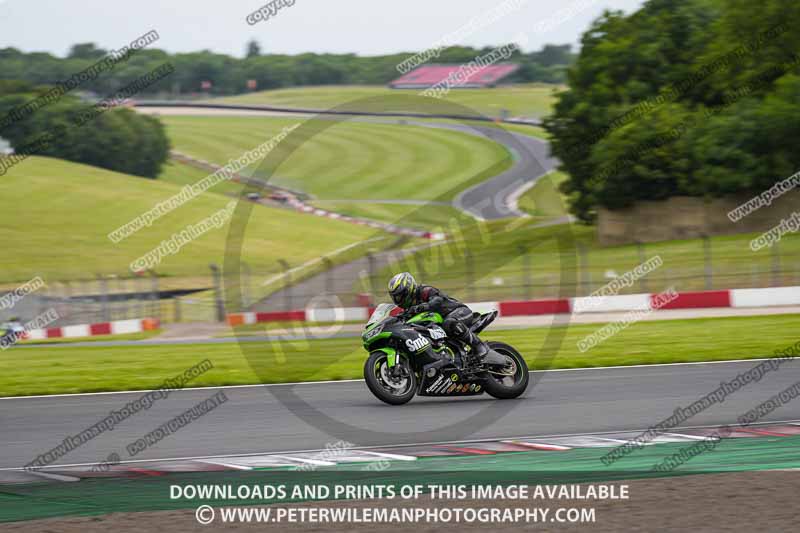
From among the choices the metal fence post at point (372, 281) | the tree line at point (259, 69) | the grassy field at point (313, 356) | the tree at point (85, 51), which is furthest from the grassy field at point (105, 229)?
the tree at point (85, 51)

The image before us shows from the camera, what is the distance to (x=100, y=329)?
3422 centimetres

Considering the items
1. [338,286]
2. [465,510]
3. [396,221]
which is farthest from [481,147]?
[465,510]

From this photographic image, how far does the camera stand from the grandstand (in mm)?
100312

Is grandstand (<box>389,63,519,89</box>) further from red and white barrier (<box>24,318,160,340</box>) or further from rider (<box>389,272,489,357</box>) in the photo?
rider (<box>389,272,489,357</box>)

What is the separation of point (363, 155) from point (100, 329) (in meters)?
52.6

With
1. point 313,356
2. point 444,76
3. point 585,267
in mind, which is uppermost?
point 444,76

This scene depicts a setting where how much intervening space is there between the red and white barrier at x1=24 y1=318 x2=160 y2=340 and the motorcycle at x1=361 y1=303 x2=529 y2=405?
915 inches

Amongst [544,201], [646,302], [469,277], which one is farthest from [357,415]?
[544,201]

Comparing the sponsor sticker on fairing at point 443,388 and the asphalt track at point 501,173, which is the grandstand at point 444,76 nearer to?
the asphalt track at point 501,173

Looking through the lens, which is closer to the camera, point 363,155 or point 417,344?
point 417,344

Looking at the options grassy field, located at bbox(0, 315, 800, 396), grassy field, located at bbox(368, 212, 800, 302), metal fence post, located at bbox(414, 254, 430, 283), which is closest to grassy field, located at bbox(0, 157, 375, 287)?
grassy field, located at bbox(368, 212, 800, 302)

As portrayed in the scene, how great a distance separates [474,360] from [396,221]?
182 ft

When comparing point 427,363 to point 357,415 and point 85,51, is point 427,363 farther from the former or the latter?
point 85,51

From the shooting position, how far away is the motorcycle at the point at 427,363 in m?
12.0
